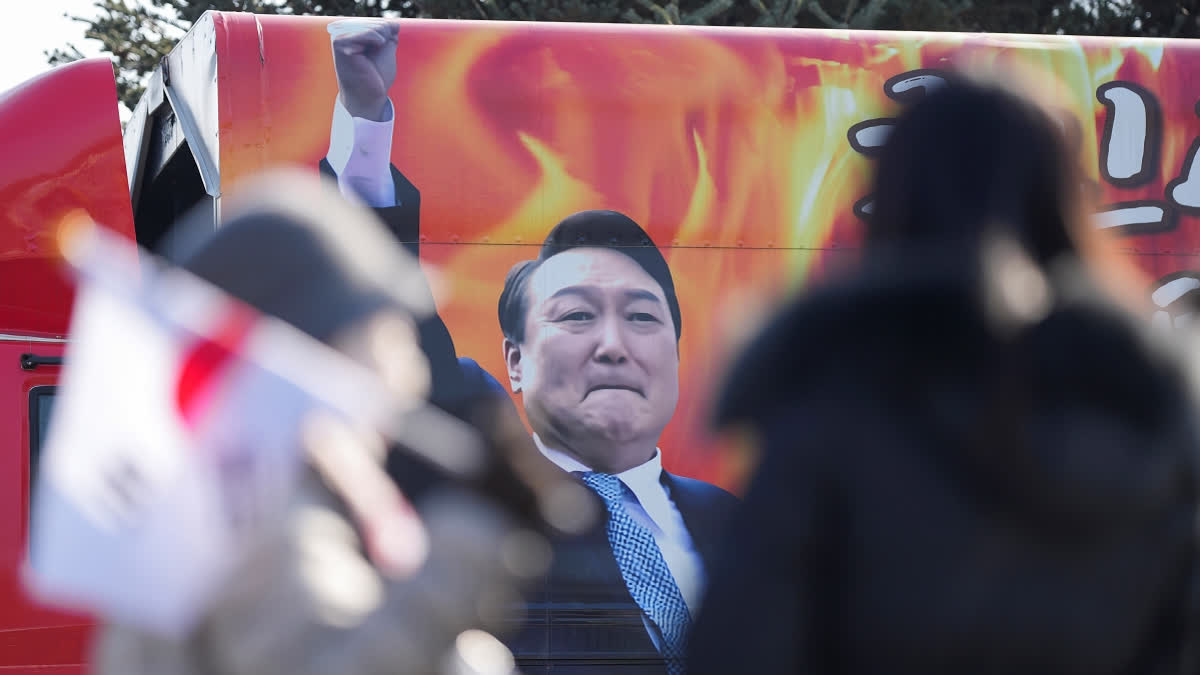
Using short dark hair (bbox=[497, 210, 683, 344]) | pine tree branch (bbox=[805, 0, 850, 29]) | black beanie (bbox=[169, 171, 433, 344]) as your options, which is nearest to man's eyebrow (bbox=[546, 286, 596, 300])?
short dark hair (bbox=[497, 210, 683, 344])

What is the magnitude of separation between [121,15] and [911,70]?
890 centimetres

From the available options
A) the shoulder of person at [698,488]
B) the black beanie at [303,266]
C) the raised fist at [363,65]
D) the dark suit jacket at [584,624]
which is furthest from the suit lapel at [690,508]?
the black beanie at [303,266]

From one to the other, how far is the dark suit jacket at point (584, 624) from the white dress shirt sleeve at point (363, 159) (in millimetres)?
1532

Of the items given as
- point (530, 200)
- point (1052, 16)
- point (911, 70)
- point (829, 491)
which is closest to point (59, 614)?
point (530, 200)

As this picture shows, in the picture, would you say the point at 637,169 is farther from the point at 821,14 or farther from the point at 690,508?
the point at 821,14

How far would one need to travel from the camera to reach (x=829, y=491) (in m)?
1.46

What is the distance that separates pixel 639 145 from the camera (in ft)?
17.4

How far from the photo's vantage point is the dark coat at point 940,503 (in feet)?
4.74

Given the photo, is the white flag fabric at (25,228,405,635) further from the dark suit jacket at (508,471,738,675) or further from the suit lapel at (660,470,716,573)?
the suit lapel at (660,470,716,573)

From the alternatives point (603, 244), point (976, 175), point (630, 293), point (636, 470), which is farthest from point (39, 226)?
point (976, 175)

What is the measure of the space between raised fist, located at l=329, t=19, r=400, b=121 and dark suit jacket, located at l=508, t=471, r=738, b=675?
1.85 m

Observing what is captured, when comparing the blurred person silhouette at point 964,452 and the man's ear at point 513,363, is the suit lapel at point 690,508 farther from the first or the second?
the blurred person silhouette at point 964,452

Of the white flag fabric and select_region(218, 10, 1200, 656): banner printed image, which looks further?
select_region(218, 10, 1200, 656): banner printed image

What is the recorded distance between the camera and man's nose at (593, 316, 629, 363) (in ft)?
17.1
